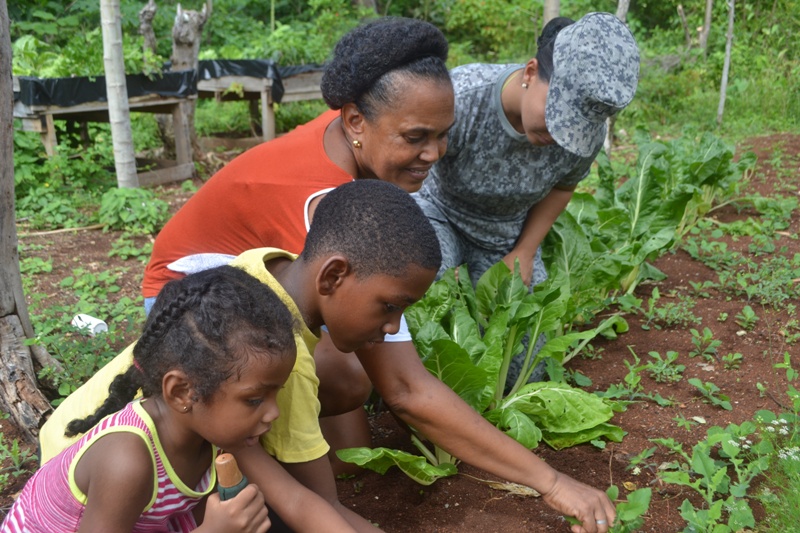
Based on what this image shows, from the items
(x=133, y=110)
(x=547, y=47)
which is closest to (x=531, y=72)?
(x=547, y=47)

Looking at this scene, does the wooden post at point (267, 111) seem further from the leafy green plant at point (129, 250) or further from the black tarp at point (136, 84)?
the leafy green plant at point (129, 250)

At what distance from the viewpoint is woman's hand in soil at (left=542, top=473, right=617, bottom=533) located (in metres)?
2.09

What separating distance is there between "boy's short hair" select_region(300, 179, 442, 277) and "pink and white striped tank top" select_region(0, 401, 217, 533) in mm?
599

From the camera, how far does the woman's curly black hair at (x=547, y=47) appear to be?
2766 millimetres

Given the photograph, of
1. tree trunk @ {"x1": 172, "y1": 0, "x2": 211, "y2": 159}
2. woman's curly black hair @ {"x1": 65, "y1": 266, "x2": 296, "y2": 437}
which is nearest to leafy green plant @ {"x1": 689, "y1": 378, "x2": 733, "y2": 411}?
woman's curly black hair @ {"x1": 65, "y1": 266, "x2": 296, "y2": 437}

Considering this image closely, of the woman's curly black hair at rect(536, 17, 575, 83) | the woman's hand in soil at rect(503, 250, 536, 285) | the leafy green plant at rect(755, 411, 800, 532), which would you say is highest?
the woman's curly black hair at rect(536, 17, 575, 83)

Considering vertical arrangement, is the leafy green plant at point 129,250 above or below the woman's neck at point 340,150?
below

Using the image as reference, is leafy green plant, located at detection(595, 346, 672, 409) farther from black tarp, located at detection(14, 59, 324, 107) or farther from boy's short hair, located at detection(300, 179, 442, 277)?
black tarp, located at detection(14, 59, 324, 107)

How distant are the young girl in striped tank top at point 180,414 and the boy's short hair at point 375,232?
0.24 meters

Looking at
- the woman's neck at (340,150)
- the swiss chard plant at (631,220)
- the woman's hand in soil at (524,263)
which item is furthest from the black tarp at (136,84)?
the woman's neck at (340,150)

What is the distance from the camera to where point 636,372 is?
10.9 feet

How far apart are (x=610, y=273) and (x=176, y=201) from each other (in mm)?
4231

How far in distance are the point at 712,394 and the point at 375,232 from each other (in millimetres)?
1843

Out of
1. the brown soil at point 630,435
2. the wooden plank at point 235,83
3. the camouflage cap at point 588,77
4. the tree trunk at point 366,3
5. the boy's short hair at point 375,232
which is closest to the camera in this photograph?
the boy's short hair at point 375,232
